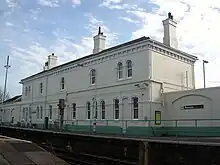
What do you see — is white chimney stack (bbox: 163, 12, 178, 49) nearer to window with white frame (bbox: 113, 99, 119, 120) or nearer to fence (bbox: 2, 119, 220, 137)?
window with white frame (bbox: 113, 99, 119, 120)

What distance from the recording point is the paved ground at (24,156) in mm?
9391

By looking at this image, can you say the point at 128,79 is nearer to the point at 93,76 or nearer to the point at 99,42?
the point at 93,76

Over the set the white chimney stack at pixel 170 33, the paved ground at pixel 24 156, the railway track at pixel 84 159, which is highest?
the white chimney stack at pixel 170 33

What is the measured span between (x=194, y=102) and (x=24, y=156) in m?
16.7

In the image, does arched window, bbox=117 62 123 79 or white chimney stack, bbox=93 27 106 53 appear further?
white chimney stack, bbox=93 27 106 53

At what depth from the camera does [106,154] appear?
14.3m

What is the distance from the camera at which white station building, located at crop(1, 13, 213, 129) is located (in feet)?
80.7

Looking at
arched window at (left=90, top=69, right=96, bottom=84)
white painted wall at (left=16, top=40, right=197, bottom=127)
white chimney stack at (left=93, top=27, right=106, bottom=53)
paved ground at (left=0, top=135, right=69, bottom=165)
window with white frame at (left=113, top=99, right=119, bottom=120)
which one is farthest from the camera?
white chimney stack at (left=93, top=27, right=106, bottom=53)

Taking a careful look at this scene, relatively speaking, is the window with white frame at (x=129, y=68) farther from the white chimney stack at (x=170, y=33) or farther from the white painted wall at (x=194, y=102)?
the white chimney stack at (x=170, y=33)

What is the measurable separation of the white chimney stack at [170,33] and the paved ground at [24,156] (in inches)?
809

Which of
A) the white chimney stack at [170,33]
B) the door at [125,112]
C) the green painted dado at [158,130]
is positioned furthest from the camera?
the white chimney stack at [170,33]

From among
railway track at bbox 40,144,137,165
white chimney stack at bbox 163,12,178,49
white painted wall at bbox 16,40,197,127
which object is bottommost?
railway track at bbox 40,144,137,165

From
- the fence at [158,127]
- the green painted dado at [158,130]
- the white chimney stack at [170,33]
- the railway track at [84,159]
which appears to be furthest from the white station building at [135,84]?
the railway track at [84,159]

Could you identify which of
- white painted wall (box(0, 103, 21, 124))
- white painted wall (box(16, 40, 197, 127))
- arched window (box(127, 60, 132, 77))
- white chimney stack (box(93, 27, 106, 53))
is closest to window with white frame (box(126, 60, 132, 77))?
arched window (box(127, 60, 132, 77))
